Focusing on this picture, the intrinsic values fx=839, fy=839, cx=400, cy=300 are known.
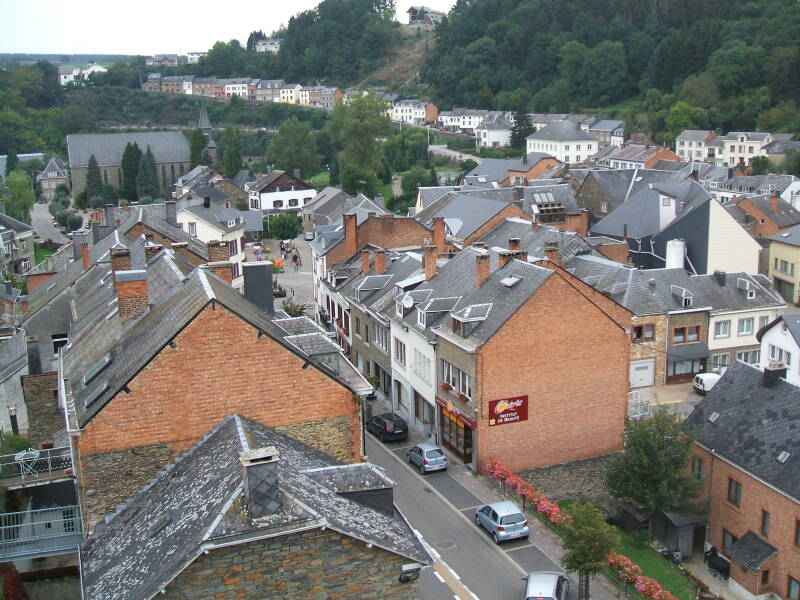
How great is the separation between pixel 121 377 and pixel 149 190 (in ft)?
293

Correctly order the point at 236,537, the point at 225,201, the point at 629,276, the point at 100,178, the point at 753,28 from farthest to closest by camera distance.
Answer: the point at 753,28 → the point at 100,178 → the point at 225,201 → the point at 629,276 → the point at 236,537

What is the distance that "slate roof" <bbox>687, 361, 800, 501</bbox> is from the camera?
22234 millimetres

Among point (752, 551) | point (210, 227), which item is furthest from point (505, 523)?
point (210, 227)

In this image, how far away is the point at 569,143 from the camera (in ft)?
353

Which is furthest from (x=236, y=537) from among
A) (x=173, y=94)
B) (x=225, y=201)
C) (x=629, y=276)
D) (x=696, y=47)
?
(x=173, y=94)

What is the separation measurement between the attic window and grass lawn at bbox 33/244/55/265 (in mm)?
54797

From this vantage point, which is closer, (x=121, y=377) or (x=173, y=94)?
(x=121, y=377)

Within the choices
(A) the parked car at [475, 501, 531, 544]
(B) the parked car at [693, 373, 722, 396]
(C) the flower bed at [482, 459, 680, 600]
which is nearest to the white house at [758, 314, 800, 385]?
(B) the parked car at [693, 373, 722, 396]

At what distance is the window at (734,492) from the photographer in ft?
77.3

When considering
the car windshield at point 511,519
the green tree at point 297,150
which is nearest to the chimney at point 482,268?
the car windshield at point 511,519

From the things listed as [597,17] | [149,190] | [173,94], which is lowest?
[149,190]

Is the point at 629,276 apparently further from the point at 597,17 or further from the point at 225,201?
the point at 597,17

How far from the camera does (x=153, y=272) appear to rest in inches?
944

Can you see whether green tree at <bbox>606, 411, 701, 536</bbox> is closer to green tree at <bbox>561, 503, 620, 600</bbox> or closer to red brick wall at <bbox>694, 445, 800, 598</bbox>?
red brick wall at <bbox>694, 445, 800, 598</bbox>
